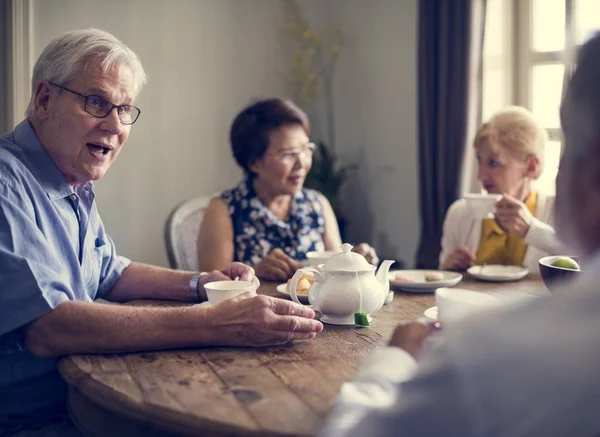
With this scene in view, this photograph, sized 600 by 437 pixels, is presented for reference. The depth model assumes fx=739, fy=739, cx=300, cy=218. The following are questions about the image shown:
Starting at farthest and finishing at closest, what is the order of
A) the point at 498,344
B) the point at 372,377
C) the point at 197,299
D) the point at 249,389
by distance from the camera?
the point at 197,299 → the point at 249,389 → the point at 372,377 → the point at 498,344

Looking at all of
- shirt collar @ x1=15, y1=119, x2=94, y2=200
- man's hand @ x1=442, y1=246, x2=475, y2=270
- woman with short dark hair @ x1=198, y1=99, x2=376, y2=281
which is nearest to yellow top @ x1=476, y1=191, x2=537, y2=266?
man's hand @ x1=442, y1=246, x2=475, y2=270

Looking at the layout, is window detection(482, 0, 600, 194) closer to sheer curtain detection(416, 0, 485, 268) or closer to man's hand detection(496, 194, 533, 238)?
sheer curtain detection(416, 0, 485, 268)

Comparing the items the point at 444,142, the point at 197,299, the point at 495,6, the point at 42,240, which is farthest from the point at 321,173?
the point at 42,240

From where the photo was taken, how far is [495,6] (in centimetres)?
341

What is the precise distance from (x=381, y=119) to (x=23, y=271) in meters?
2.94

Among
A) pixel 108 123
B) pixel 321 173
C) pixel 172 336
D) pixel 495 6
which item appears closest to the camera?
pixel 172 336

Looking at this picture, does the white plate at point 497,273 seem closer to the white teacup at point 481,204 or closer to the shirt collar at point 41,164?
the white teacup at point 481,204

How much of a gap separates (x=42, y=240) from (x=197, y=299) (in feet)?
1.84

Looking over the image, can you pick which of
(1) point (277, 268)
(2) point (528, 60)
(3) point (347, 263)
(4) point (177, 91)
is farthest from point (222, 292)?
(4) point (177, 91)

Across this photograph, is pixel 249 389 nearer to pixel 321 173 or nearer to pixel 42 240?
pixel 42 240

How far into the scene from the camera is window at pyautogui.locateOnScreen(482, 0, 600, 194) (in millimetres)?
3332

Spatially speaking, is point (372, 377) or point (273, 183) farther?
point (273, 183)

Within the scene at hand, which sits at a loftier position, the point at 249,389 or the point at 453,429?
the point at 453,429

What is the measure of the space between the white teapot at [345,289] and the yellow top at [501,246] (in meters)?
1.09
